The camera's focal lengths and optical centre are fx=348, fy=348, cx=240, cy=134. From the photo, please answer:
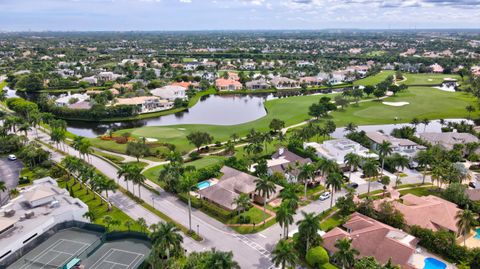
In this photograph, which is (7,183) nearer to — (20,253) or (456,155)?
(20,253)

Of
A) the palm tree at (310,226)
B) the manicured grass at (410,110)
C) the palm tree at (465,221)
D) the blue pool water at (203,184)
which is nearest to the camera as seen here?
the palm tree at (310,226)

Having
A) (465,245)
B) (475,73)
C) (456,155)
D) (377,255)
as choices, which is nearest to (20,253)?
(377,255)

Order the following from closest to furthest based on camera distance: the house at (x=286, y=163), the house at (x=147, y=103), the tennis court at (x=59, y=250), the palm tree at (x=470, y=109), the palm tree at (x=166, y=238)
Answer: the palm tree at (x=166, y=238), the tennis court at (x=59, y=250), the house at (x=286, y=163), the palm tree at (x=470, y=109), the house at (x=147, y=103)

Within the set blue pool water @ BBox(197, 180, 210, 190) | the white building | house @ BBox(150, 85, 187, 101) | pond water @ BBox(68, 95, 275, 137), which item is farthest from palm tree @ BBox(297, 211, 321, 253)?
house @ BBox(150, 85, 187, 101)

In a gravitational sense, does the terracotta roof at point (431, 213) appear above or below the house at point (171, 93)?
below

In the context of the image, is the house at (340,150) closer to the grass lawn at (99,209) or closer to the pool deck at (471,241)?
the pool deck at (471,241)

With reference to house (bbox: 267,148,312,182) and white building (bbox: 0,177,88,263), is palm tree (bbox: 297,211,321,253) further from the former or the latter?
white building (bbox: 0,177,88,263)

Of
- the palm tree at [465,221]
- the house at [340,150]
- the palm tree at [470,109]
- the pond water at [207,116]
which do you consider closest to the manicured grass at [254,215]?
the house at [340,150]

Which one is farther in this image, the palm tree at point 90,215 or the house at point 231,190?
the house at point 231,190
